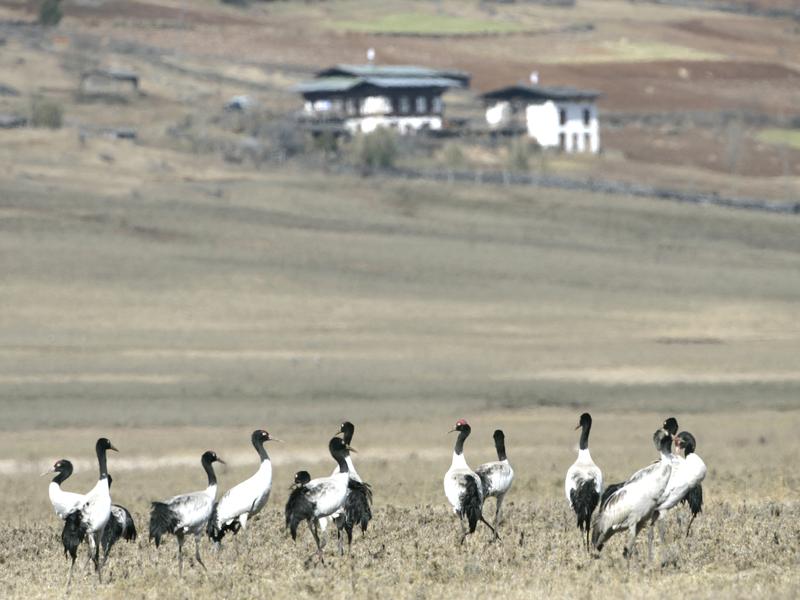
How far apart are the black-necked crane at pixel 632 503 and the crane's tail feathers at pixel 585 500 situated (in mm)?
871

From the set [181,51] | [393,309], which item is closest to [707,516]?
[393,309]

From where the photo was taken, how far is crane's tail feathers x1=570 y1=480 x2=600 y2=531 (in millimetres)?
19328

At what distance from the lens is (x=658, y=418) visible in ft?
121

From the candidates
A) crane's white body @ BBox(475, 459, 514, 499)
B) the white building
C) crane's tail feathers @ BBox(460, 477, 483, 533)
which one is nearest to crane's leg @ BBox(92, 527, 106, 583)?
crane's tail feathers @ BBox(460, 477, 483, 533)

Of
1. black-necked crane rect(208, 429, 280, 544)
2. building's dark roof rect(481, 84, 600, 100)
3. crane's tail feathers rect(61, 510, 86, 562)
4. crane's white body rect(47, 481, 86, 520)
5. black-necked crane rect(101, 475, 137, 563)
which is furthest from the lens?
building's dark roof rect(481, 84, 600, 100)

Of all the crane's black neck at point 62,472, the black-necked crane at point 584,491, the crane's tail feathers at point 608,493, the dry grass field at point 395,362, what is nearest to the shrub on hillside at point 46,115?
the dry grass field at point 395,362

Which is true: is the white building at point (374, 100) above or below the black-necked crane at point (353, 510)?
above

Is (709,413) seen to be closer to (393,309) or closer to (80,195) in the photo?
(393,309)

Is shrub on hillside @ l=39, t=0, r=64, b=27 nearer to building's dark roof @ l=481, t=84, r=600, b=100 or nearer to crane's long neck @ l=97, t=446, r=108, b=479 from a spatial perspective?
building's dark roof @ l=481, t=84, r=600, b=100

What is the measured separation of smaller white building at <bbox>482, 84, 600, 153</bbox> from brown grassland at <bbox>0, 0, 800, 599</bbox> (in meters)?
11.1

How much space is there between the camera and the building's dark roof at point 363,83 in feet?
372

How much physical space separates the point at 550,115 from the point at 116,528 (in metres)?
98.7

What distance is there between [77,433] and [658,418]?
1257cm

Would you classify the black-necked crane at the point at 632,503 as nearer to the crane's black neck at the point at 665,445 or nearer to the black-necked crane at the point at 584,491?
the crane's black neck at the point at 665,445
